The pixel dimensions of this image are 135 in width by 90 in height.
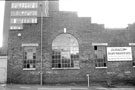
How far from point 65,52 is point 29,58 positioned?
4159 millimetres

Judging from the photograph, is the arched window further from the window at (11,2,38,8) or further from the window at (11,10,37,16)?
the window at (11,2,38,8)

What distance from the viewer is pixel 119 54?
15547 mm

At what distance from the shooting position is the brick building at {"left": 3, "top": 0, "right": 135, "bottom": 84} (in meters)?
15.1

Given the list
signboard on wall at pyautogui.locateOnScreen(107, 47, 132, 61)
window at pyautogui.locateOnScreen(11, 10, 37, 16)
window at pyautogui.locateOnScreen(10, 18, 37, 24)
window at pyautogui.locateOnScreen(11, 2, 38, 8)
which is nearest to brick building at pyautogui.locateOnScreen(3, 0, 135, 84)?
signboard on wall at pyautogui.locateOnScreen(107, 47, 132, 61)

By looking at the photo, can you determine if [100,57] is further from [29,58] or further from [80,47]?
[29,58]

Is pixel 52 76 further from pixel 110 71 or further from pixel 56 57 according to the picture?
pixel 110 71

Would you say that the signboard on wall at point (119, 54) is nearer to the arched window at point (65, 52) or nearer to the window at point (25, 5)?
the arched window at point (65, 52)

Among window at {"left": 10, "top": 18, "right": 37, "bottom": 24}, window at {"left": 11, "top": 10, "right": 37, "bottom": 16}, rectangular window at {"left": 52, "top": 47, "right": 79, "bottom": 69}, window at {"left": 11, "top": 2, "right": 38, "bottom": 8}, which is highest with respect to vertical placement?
window at {"left": 11, "top": 2, "right": 38, "bottom": 8}

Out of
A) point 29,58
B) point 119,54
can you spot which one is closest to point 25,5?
point 29,58

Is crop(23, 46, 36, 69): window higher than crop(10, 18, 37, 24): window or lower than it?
lower

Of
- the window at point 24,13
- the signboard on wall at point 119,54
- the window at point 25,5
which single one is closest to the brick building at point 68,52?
the signboard on wall at point 119,54

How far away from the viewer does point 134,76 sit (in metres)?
15.3

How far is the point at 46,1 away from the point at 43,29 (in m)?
42.9

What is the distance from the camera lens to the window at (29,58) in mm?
15359
